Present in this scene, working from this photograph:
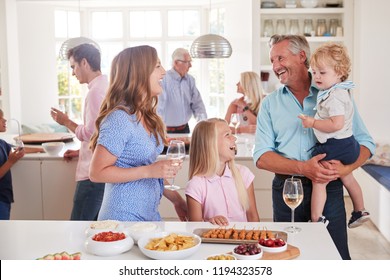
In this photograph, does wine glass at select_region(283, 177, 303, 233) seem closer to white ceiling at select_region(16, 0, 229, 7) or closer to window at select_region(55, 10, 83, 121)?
white ceiling at select_region(16, 0, 229, 7)

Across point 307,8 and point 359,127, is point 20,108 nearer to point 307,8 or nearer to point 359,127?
point 307,8

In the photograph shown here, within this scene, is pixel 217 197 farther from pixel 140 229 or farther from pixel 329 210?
pixel 140 229

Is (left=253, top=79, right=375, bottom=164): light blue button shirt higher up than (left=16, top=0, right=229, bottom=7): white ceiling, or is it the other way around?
(left=16, top=0, right=229, bottom=7): white ceiling

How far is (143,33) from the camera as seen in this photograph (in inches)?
265

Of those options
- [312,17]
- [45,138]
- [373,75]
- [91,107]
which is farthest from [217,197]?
[312,17]

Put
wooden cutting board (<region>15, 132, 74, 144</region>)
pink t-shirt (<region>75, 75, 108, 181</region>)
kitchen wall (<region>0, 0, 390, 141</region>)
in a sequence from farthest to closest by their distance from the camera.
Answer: kitchen wall (<region>0, 0, 390, 141</region>), wooden cutting board (<region>15, 132, 74, 144</region>), pink t-shirt (<region>75, 75, 108, 181</region>)

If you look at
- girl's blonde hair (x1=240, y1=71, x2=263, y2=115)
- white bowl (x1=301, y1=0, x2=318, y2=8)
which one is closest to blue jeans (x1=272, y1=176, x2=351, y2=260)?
girl's blonde hair (x1=240, y1=71, x2=263, y2=115)

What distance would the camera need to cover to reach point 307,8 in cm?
538

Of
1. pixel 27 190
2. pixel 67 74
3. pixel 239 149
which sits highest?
pixel 67 74

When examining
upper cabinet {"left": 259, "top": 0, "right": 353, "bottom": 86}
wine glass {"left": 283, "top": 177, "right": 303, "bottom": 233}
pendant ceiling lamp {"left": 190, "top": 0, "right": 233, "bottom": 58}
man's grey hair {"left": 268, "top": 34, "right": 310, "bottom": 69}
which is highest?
upper cabinet {"left": 259, "top": 0, "right": 353, "bottom": 86}

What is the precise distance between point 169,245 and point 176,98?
3.41 m

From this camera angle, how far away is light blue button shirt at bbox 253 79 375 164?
86.1 inches

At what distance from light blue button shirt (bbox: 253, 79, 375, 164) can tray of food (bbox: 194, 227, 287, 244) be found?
42 cm

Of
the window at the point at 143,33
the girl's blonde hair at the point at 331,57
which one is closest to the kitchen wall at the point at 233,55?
the window at the point at 143,33
